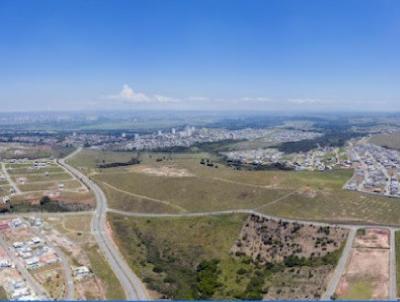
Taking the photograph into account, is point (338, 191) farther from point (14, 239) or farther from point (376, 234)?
point (14, 239)

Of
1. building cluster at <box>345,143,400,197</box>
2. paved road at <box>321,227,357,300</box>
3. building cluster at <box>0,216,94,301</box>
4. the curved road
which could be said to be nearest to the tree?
the curved road

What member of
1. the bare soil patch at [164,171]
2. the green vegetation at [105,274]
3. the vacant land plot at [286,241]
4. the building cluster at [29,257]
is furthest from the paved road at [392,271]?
the bare soil patch at [164,171]

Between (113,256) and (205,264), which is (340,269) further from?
(113,256)

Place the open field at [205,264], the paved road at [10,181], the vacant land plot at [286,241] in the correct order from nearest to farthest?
1. the open field at [205,264]
2. the vacant land plot at [286,241]
3. the paved road at [10,181]

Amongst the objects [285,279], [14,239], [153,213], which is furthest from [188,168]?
[285,279]

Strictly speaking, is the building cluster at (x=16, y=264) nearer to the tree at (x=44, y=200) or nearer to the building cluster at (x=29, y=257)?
the building cluster at (x=29, y=257)
